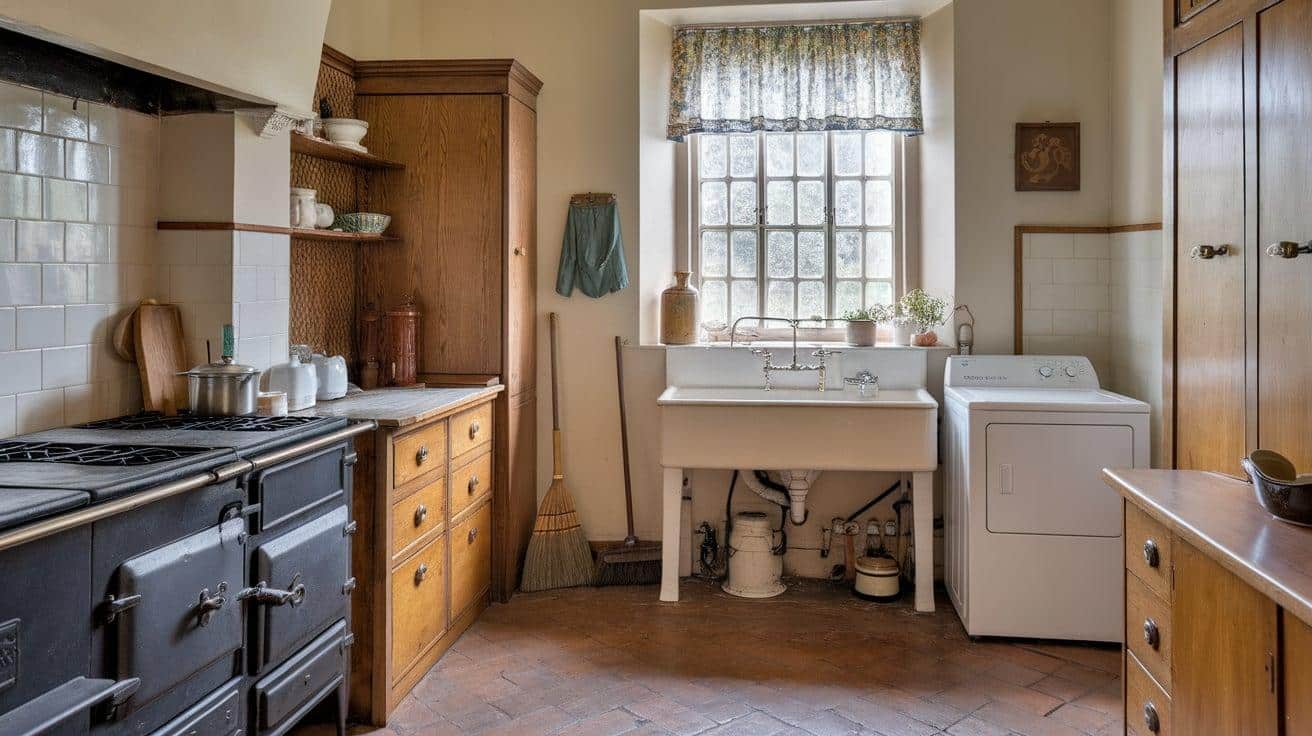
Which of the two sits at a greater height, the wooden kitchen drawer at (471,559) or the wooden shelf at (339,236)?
the wooden shelf at (339,236)

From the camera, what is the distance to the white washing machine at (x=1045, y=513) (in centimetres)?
325

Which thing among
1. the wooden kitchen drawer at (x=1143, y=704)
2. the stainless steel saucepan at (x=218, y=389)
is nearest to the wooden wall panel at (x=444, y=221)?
the stainless steel saucepan at (x=218, y=389)

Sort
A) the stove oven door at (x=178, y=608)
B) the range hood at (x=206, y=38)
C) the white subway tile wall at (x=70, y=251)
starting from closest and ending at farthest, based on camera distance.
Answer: the stove oven door at (x=178, y=608) < the range hood at (x=206, y=38) < the white subway tile wall at (x=70, y=251)

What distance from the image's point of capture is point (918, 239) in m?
4.34

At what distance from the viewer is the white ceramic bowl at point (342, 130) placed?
130 inches

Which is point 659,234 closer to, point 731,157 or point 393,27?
point 731,157

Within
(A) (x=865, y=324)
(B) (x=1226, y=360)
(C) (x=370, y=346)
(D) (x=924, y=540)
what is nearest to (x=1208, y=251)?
(B) (x=1226, y=360)

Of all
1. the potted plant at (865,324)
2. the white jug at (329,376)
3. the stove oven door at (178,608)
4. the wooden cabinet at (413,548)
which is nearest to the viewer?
the stove oven door at (178,608)

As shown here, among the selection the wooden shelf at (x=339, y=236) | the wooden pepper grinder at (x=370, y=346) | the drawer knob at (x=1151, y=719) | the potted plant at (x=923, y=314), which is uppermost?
the wooden shelf at (x=339, y=236)

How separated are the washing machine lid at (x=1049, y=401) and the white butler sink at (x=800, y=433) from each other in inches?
8.8

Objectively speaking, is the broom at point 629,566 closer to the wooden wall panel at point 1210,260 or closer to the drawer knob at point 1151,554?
the wooden wall panel at point 1210,260

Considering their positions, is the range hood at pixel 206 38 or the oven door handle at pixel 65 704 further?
the range hood at pixel 206 38

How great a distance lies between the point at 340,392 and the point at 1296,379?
2.67m

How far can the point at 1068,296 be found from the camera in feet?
12.9
